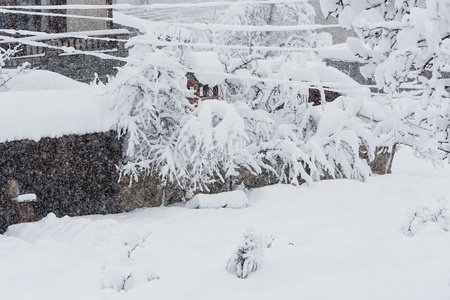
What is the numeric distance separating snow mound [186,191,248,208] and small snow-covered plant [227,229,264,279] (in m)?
4.94

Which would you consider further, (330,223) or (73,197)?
(73,197)

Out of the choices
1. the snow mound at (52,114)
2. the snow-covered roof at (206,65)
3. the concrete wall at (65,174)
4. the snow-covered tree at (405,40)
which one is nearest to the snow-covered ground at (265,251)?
the concrete wall at (65,174)

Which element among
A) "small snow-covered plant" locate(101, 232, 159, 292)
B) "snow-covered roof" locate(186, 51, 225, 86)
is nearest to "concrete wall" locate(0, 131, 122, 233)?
"snow-covered roof" locate(186, 51, 225, 86)

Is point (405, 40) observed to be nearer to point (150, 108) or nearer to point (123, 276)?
point (123, 276)

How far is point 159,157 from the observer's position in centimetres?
1088

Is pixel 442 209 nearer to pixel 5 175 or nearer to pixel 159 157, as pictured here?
pixel 159 157

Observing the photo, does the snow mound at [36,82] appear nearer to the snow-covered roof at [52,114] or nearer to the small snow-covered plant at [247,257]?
the snow-covered roof at [52,114]

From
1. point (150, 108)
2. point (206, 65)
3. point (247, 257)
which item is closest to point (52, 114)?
point (150, 108)

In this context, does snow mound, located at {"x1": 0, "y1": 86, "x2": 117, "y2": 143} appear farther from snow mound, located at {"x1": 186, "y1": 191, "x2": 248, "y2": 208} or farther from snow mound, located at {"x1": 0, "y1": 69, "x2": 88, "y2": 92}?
snow mound, located at {"x1": 186, "y1": 191, "x2": 248, "y2": 208}

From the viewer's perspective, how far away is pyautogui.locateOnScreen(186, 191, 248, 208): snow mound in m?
11.0

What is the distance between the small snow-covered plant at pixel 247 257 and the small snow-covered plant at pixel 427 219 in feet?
10.7

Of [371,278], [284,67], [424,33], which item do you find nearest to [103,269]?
[371,278]

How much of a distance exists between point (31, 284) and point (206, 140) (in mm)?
5064

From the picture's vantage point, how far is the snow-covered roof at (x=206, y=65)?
38.4 ft
